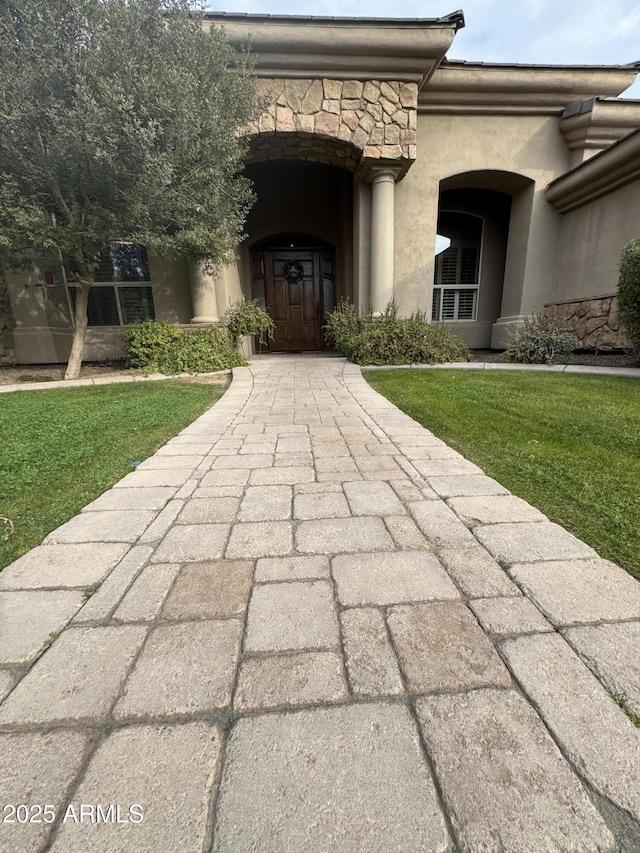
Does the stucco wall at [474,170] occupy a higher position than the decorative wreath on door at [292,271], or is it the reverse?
the stucco wall at [474,170]

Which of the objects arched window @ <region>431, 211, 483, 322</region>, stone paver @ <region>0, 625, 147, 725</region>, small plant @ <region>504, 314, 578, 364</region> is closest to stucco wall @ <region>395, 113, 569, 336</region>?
arched window @ <region>431, 211, 483, 322</region>

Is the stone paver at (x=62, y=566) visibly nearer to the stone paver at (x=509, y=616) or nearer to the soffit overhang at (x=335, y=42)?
the stone paver at (x=509, y=616)

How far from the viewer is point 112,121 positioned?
404 cm

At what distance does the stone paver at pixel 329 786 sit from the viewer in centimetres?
61

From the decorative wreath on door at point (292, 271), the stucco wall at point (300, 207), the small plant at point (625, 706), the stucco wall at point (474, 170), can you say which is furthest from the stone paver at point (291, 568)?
the decorative wreath on door at point (292, 271)

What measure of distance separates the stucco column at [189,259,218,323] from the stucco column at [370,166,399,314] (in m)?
3.01

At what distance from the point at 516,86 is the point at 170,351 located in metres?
8.10

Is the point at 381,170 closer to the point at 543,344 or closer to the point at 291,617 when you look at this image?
the point at 543,344

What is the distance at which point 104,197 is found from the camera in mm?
4734

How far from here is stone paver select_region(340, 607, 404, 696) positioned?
0.87 metres

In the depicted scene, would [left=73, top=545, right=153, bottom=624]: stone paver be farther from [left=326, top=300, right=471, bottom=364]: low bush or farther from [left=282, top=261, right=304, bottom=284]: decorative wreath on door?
[left=282, top=261, right=304, bottom=284]: decorative wreath on door

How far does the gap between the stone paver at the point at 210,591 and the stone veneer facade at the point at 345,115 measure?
701 cm

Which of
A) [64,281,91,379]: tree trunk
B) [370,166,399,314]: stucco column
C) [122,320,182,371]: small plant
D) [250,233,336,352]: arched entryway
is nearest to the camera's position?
[64,281,91,379]: tree trunk

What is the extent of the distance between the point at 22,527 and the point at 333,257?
9.49 meters
